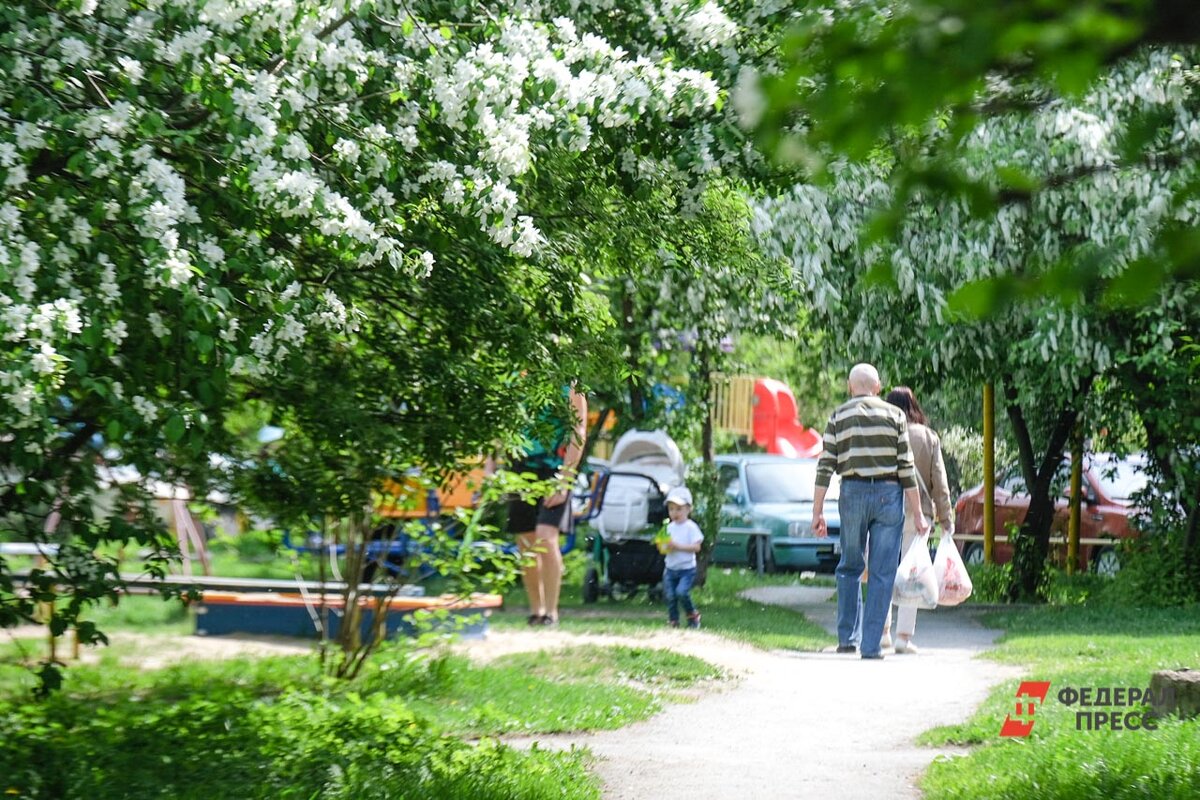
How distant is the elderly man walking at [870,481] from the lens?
10.5 m

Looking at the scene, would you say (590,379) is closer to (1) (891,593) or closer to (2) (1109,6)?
(1) (891,593)

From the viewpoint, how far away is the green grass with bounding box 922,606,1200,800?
624 cm

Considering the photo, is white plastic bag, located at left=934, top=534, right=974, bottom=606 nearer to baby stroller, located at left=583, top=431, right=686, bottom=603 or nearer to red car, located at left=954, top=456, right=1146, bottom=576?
baby stroller, located at left=583, top=431, right=686, bottom=603

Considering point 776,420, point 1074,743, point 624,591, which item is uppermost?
point 776,420

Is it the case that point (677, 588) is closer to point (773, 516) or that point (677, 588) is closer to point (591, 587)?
point (591, 587)

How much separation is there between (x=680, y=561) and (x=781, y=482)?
959 centimetres

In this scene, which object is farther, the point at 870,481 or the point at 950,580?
the point at 950,580

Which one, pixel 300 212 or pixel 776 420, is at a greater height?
pixel 776 420

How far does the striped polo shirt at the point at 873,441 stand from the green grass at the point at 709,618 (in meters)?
2.66

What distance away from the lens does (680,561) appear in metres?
14.0

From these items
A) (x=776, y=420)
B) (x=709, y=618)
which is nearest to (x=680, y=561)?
(x=709, y=618)

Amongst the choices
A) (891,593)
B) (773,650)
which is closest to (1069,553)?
(773,650)

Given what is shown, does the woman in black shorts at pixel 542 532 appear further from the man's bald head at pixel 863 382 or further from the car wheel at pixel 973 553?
the car wheel at pixel 973 553

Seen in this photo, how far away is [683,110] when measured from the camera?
6824mm
